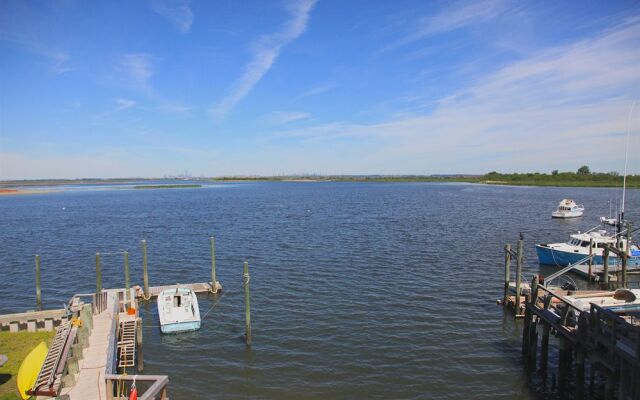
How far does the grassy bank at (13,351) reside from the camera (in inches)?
597

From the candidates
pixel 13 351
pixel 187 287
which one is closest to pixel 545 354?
pixel 187 287

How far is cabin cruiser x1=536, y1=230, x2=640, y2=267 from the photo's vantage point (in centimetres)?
3381

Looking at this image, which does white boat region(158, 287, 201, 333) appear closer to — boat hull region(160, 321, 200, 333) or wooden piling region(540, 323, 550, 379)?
boat hull region(160, 321, 200, 333)

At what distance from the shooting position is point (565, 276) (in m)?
33.4

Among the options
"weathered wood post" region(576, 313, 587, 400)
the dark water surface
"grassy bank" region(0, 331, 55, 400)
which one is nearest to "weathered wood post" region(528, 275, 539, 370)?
the dark water surface

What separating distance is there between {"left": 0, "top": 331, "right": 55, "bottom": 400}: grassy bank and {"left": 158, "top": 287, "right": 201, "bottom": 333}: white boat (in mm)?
5122

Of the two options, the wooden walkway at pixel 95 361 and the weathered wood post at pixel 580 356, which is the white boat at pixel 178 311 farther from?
the weathered wood post at pixel 580 356

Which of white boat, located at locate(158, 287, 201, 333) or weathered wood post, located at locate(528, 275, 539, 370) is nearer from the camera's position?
weathered wood post, located at locate(528, 275, 539, 370)

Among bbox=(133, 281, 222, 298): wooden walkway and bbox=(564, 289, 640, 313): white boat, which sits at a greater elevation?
bbox=(564, 289, 640, 313): white boat

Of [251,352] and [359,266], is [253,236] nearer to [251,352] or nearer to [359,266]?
[359,266]

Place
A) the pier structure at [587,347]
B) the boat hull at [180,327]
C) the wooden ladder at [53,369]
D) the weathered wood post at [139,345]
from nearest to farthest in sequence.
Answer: the wooden ladder at [53,369], the pier structure at [587,347], the weathered wood post at [139,345], the boat hull at [180,327]

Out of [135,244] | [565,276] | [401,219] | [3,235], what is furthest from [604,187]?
[3,235]

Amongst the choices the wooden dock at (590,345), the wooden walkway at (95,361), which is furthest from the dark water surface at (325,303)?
the wooden walkway at (95,361)

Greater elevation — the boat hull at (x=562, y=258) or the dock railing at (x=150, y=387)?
the dock railing at (x=150, y=387)
